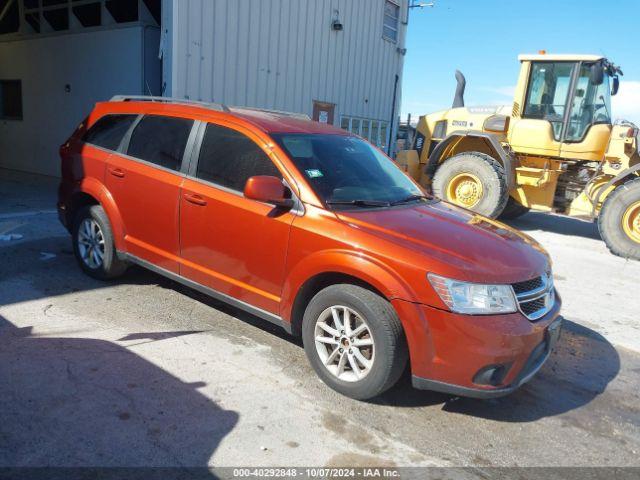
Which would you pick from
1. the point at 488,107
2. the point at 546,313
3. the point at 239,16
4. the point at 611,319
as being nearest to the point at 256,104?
the point at 239,16

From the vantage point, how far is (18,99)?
12.9 m

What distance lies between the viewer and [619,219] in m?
8.17

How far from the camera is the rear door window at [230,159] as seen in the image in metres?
3.87

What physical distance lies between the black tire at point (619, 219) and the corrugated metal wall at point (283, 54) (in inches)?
254

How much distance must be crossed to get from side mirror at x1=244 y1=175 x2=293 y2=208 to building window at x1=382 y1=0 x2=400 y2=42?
11883 millimetres

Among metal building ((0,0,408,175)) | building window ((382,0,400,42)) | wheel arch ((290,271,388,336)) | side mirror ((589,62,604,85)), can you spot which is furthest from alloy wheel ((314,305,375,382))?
building window ((382,0,400,42))

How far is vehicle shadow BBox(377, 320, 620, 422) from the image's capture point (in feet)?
11.1

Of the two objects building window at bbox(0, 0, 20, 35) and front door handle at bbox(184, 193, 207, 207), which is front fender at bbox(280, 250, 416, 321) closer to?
front door handle at bbox(184, 193, 207, 207)

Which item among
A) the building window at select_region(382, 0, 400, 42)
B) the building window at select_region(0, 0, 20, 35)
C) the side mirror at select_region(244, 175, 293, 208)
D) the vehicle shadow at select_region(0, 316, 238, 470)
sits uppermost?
the building window at select_region(382, 0, 400, 42)

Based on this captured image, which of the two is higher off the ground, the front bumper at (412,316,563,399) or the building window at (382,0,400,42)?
the building window at (382,0,400,42)

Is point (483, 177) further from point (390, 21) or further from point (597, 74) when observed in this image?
point (390, 21)

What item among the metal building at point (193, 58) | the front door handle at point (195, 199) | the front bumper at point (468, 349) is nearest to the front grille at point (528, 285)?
the front bumper at point (468, 349)

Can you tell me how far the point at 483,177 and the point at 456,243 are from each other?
6.48m

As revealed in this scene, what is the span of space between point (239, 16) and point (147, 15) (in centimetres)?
180
